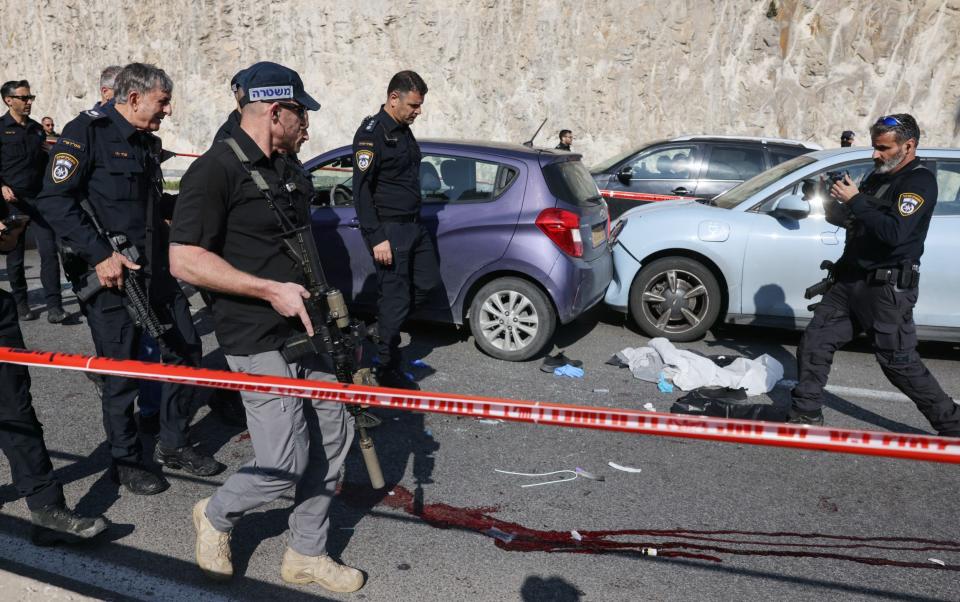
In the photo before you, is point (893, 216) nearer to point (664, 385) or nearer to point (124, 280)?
point (664, 385)

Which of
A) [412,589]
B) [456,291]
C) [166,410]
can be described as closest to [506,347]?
[456,291]

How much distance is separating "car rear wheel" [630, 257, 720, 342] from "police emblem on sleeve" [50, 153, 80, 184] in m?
4.61

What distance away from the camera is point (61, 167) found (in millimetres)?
3734

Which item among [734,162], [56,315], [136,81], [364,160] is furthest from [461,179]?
Answer: [734,162]

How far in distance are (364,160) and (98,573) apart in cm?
284

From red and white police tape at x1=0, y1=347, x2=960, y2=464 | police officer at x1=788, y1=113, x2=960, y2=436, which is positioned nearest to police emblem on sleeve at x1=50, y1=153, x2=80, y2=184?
red and white police tape at x1=0, y1=347, x2=960, y2=464

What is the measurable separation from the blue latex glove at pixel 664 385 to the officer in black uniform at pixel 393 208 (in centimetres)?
183

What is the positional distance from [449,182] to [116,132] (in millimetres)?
2848

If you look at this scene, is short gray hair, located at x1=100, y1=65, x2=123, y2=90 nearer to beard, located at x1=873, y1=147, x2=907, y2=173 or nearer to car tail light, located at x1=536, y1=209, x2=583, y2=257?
car tail light, located at x1=536, y1=209, x2=583, y2=257

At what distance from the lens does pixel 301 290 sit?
2.80 meters

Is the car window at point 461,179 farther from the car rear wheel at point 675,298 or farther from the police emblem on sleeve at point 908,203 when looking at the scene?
the police emblem on sleeve at point 908,203

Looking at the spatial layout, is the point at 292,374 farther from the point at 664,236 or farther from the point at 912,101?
the point at 912,101

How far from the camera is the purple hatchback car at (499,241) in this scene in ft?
19.4

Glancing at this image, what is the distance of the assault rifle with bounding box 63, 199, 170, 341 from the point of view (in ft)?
12.6
